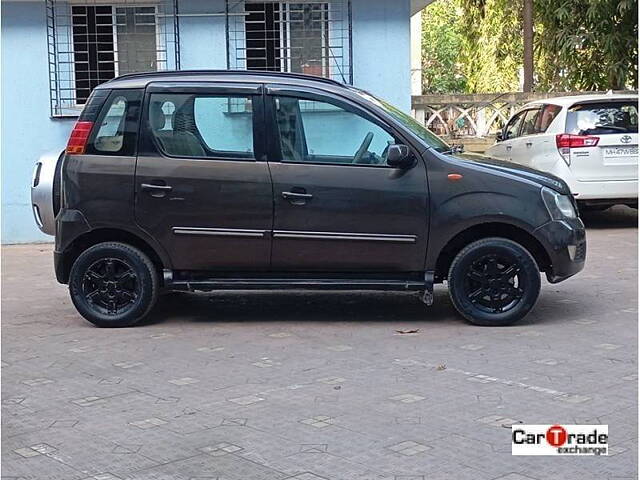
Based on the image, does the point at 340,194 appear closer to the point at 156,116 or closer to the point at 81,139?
the point at 156,116

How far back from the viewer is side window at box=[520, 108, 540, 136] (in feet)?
45.3

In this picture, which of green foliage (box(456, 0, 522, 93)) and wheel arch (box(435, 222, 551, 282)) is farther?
green foliage (box(456, 0, 522, 93))

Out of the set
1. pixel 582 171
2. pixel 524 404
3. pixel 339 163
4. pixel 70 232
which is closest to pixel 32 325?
pixel 70 232

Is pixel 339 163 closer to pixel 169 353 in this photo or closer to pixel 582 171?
pixel 169 353

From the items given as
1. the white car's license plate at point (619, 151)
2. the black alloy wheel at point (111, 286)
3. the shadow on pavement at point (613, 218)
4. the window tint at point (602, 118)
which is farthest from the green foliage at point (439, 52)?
the black alloy wheel at point (111, 286)

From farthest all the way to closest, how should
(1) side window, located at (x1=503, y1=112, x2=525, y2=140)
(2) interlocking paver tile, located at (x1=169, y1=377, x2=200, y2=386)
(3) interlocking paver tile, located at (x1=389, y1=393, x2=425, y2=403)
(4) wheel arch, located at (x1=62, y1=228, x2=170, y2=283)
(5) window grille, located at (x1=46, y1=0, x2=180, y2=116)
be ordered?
1. (1) side window, located at (x1=503, y1=112, x2=525, y2=140)
2. (5) window grille, located at (x1=46, y1=0, x2=180, y2=116)
3. (4) wheel arch, located at (x1=62, y1=228, x2=170, y2=283)
4. (2) interlocking paver tile, located at (x1=169, y1=377, x2=200, y2=386)
5. (3) interlocking paver tile, located at (x1=389, y1=393, x2=425, y2=403)

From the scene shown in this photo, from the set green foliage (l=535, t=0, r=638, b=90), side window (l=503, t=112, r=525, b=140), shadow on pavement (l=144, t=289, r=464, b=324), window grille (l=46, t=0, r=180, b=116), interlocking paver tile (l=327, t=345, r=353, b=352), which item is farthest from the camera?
green foliage (l=535, t=0, r=638, b=90)

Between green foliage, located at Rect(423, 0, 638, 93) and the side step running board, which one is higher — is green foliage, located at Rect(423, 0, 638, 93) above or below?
above

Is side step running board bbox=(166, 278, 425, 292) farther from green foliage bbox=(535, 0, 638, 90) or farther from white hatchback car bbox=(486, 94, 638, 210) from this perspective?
green foliage bbox=(535, 0, 638, 90)

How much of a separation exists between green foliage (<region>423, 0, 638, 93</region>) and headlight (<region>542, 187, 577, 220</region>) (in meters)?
7.71

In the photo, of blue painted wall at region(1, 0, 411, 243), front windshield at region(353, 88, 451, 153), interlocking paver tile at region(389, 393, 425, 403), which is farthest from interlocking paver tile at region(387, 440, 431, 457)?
blue painted wall at region(1, 0, 411, 243)

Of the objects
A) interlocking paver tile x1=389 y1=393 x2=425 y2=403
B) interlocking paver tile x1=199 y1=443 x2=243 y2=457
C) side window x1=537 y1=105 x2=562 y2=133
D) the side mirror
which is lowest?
interlocking paver tile x1=199 y1=443 x2=243 y2=457

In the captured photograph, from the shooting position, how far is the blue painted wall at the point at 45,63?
514 inches

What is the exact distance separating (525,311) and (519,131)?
686 cm
